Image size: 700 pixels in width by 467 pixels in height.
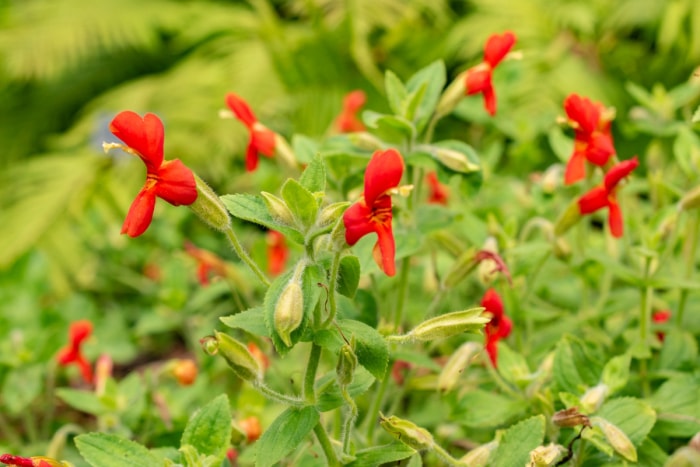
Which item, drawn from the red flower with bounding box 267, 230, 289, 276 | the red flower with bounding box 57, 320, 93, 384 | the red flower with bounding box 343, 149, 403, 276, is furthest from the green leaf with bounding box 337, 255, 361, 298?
the red flower with bounding box 267, 230, 289, 276

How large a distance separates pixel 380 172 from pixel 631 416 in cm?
38

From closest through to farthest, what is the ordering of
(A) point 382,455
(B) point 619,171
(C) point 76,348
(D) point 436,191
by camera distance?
(A) point 382,455 → (B) point 619,171 → (C) point 76,348 → (D) point 436,191

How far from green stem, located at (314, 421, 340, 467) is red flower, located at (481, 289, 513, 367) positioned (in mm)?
215

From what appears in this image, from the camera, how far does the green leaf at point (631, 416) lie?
805mm

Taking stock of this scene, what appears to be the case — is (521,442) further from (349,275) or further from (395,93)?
(395,93)

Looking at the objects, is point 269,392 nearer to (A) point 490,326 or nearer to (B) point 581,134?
(A) point 490,326

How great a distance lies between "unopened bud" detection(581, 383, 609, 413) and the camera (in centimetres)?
83

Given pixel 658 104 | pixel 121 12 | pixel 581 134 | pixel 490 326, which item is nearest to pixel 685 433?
pixel 490 326

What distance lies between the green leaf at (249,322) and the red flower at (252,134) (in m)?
0.33

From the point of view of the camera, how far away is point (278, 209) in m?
0.71

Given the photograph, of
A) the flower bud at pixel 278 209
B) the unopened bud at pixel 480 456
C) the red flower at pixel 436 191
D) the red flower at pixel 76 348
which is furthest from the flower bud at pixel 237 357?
the red flower at pixel 436 191

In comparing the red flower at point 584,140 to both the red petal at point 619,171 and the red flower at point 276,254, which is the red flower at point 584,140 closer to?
the red petal at point 619,171

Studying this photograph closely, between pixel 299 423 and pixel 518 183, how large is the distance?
828mm

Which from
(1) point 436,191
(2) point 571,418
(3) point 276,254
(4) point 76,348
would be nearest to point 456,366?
(2) point 571,418
